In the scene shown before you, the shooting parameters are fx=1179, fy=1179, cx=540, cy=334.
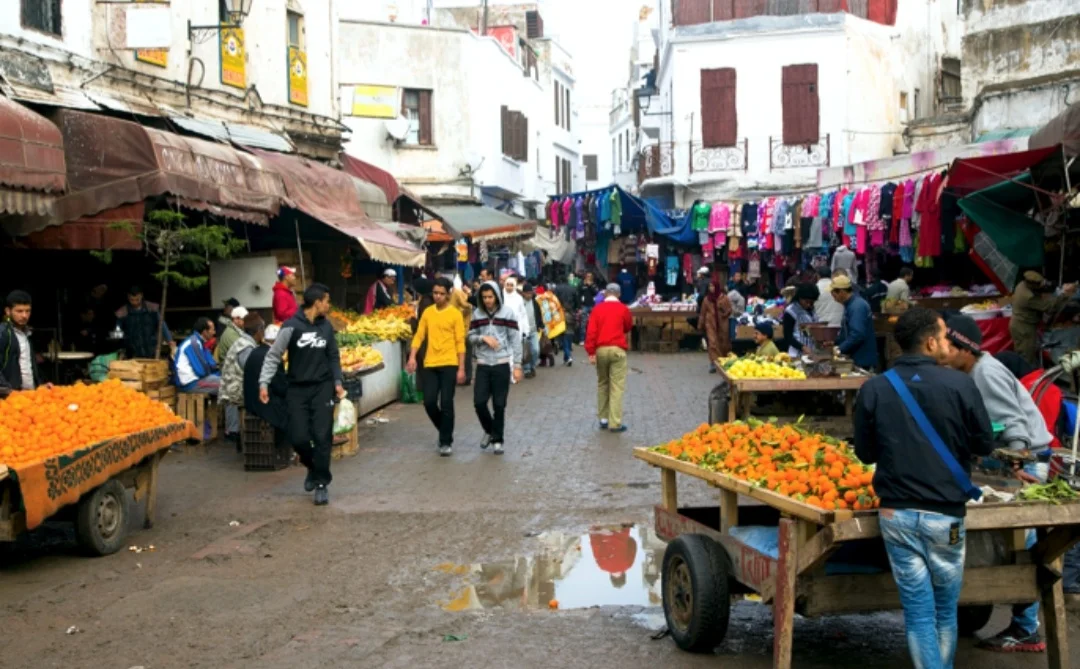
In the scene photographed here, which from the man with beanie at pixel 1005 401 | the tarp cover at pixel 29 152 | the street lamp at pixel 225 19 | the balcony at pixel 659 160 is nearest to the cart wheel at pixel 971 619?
the man with beanie at pixel 1005 401

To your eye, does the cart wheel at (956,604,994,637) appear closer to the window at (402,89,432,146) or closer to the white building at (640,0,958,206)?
the white building at (640,0,958,206)

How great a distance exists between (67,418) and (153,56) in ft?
32.3

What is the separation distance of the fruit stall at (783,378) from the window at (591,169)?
5786cm

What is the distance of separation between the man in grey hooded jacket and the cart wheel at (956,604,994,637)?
6874 mm

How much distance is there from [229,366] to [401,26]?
83.2 ft

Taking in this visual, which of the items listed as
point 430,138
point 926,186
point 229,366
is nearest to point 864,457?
point 229,366

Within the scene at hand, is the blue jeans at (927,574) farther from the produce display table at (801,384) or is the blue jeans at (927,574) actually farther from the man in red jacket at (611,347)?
the man in red jacket at (611,347)

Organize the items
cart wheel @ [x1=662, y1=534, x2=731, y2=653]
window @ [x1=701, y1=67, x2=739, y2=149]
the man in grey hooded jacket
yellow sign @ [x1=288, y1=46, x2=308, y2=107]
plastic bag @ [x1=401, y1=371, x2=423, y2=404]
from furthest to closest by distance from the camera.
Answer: window @ [x1=701, y1=67, x2=739, y2=149] → yellow sign @ [x1=288, y1=46, x2=308, y2=107] → plastic bag @ [x1=401, y1=371, x2=423, y2=404] → the man in grey hooded jacket → cart wheel @ [x1=662, y1=534, x2=731, y2=653]

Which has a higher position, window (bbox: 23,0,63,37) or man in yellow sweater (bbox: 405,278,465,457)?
window (bbox: 23,0,63,37)

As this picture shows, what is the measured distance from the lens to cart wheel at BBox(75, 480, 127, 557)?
329 inches

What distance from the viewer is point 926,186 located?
1828cm

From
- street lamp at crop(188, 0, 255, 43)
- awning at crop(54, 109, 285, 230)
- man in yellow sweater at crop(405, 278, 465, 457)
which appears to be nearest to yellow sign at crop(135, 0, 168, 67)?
street lamp at crop(188, 0, 255, 43)

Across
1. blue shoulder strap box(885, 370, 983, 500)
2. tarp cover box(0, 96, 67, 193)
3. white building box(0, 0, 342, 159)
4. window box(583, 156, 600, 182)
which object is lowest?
blue shoulder strap box(885, 370, 983, 500)

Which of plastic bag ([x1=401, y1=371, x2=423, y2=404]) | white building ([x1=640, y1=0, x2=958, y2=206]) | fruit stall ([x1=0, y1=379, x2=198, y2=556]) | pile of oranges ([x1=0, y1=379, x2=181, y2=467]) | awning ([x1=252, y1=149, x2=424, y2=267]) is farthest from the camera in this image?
white building ([x1=640, y1=0, x2=958, y2=206])
